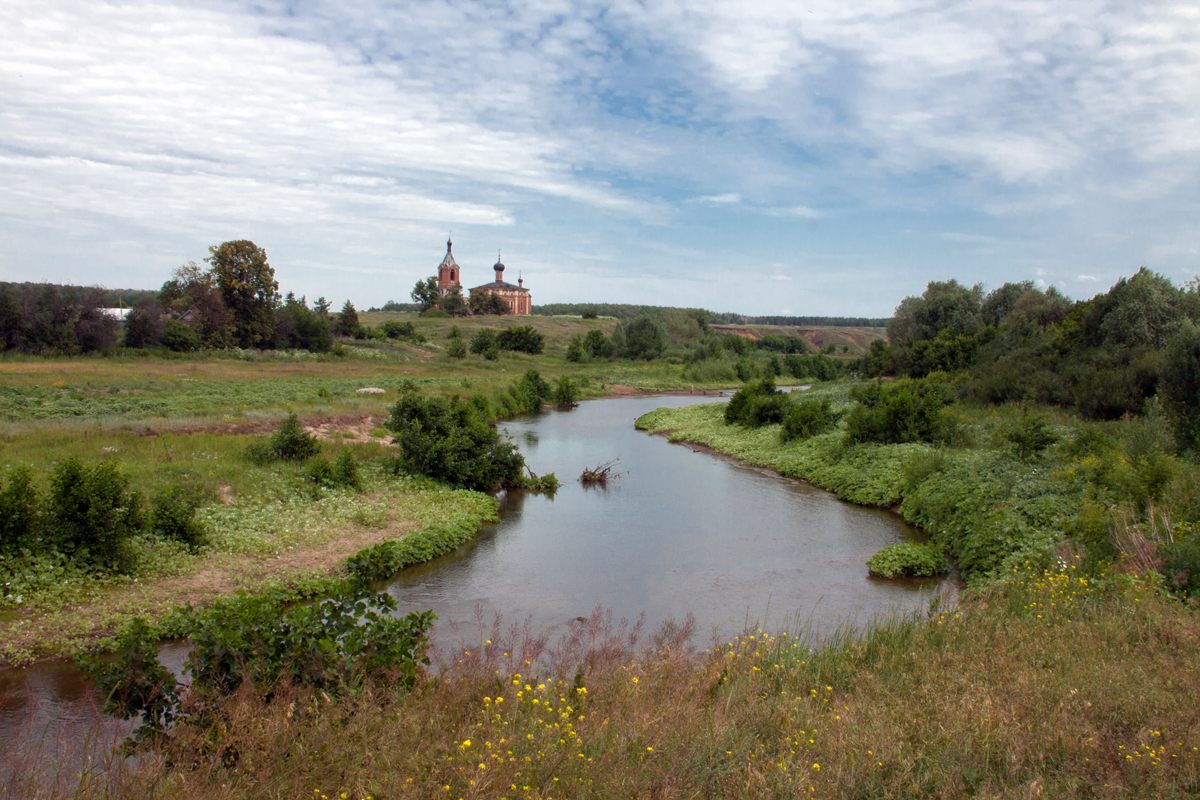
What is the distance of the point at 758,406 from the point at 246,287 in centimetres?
4314

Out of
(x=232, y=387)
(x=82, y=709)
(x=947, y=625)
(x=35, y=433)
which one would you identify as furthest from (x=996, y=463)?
(x=232, y=387)

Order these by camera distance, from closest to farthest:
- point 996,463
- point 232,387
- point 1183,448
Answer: point 1183,448 < point 996,463 < point 232,387

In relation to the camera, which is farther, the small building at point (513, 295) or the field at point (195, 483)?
the small building at point (513, 295)

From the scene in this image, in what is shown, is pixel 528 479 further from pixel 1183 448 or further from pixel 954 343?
pixel 954 343

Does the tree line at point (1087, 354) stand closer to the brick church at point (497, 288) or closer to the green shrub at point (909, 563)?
the green shrub at point (909, 563)

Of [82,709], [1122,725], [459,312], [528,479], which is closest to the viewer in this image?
[1122,725]

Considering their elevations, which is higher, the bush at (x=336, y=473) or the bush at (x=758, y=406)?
the bush at (x=758, y=406)

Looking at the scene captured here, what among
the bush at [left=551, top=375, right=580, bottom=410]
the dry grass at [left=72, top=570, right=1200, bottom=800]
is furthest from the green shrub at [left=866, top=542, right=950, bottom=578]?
the bush at [left=551, top=375, right=580, bottom=410]

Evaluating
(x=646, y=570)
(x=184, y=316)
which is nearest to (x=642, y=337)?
(x=184, y=316)

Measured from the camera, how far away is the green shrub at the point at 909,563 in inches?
520

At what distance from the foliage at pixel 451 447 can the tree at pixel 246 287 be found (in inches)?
1641

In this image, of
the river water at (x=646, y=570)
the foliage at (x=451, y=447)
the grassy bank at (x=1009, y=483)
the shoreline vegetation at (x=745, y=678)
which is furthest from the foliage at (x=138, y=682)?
the foliage at (x=451, y=447)

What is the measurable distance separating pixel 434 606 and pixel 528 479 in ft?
32.7

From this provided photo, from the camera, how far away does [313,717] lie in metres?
5.61
